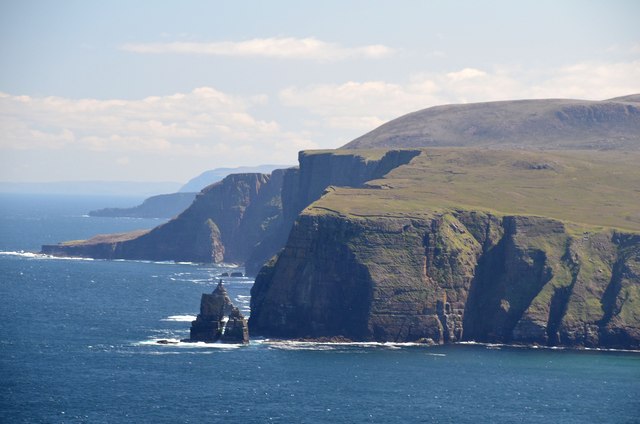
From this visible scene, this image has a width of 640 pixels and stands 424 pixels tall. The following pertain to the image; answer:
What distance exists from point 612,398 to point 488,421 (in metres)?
26.4

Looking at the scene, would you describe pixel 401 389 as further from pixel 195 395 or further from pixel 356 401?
pixel 195 395

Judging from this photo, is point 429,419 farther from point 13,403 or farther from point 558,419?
point 13,403

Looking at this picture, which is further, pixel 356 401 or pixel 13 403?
pixel 356 401

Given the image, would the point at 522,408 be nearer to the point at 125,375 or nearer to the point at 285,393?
the point at 285,393

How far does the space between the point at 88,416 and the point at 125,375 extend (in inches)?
1057

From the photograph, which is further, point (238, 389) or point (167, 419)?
point (238, 389)

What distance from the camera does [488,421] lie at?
17962cm

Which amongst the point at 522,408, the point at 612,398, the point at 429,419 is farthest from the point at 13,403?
the point at 612,398

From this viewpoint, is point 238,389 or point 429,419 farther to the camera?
point 238,389

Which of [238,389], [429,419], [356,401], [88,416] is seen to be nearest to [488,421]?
[429,419]

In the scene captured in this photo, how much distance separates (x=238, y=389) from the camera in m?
194

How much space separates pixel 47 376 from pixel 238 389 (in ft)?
90.7

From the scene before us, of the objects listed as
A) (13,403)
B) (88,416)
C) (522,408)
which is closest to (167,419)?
(88,416)

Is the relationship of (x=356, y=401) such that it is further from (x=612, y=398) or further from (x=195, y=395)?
(x=612, y=398)
